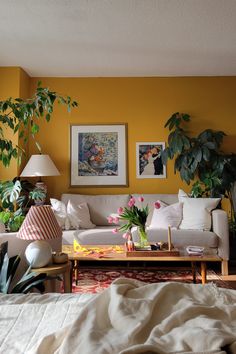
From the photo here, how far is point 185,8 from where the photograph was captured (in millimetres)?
3189

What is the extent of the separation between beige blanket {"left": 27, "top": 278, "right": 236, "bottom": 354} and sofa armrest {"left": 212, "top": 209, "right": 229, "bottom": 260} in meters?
2.84

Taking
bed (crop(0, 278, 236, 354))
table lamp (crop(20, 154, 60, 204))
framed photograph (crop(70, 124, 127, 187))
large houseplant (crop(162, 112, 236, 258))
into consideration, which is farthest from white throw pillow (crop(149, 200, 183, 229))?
bed (crop(0, 278, 236, 354))

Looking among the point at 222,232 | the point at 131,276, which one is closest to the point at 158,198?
the point at 222,232

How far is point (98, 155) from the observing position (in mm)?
5242

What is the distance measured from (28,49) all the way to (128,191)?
8.01 feet

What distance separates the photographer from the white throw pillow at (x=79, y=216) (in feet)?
14.7

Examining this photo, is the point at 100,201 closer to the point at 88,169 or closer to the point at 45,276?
the point at 88,169

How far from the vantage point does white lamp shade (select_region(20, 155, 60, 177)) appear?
455 cm

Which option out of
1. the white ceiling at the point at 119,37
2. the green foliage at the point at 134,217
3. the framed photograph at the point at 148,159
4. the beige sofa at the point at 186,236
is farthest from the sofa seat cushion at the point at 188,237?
the white ceiling at the point at 119,37

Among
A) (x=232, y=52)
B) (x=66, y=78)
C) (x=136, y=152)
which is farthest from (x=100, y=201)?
(x=232, y=52)

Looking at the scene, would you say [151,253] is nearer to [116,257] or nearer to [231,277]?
[116,257]

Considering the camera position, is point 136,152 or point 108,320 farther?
point 136,152

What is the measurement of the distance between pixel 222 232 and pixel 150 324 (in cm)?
323

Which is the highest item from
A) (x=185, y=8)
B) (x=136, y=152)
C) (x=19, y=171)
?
(x=185, y=8)
